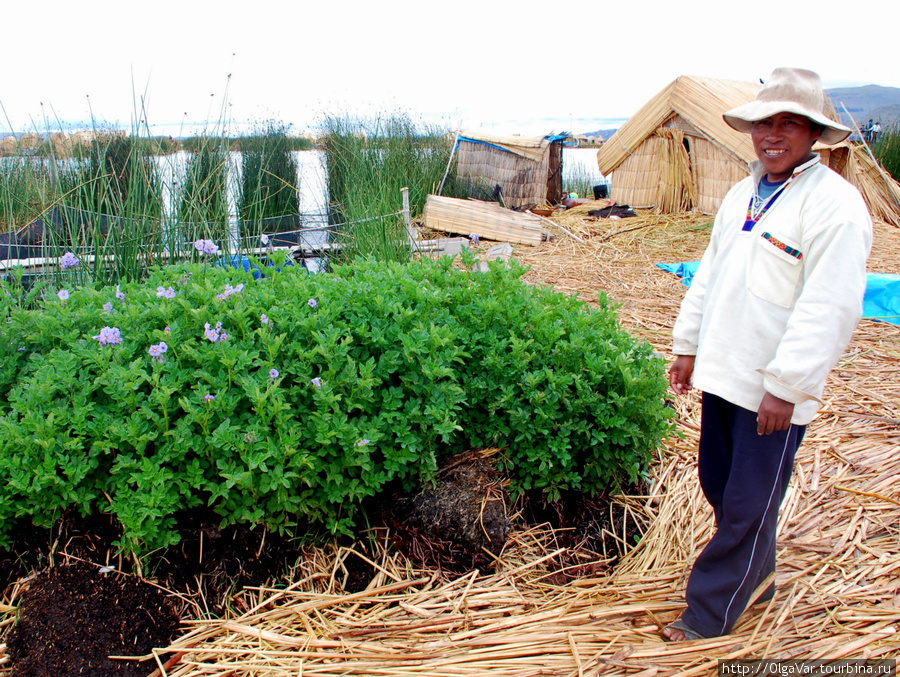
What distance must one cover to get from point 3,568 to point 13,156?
11.3ft

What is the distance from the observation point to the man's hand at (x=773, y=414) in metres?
1.59

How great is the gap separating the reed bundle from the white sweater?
0.78 m

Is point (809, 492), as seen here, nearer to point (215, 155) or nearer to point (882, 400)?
point (882, 400)

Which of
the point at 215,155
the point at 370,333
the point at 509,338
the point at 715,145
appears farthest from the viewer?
the point at 715,145

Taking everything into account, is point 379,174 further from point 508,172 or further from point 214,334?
point 508,172

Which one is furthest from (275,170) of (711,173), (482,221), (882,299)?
(882,299)

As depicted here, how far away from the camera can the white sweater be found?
1523mm

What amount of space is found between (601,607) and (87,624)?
1561 millimetres

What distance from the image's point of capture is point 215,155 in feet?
14.1

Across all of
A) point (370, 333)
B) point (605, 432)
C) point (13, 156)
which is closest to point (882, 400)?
point (605, 432)

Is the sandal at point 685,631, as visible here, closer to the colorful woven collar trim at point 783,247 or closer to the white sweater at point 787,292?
the white sweater at point 787,292

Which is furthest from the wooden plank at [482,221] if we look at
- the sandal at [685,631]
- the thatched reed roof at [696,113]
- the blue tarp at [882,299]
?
the sandal at [685,631]

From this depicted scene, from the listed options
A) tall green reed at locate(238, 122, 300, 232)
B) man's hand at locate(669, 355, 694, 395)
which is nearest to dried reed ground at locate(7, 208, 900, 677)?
man's hand at locate(669, 355, 694, 395)

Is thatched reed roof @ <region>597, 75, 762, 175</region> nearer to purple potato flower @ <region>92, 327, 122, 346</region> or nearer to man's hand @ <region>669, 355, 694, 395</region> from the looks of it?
man's hand @ <region>669, 355, 694, 395</region>
